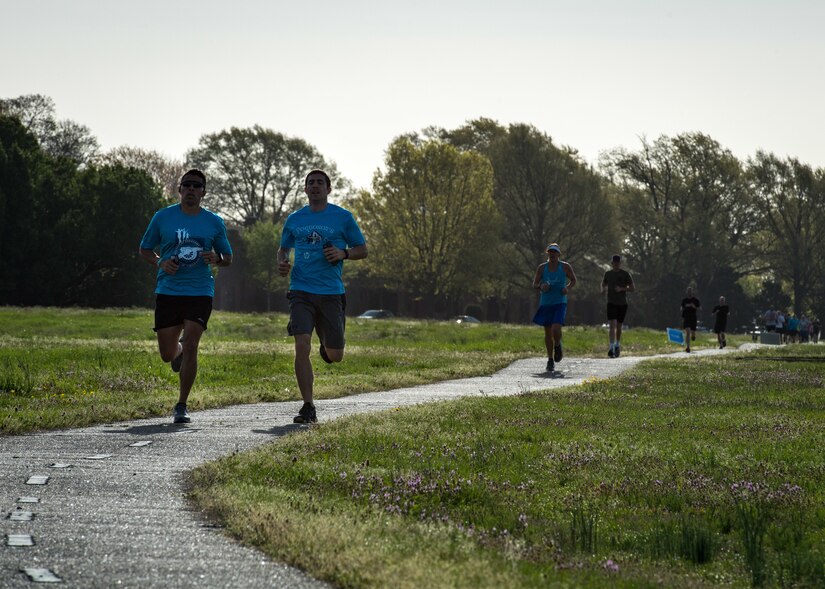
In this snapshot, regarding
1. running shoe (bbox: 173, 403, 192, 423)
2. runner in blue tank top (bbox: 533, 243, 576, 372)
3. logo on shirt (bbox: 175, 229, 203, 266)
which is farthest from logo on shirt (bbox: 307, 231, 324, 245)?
runner in blue tank top (bbox: 533, 243, 576, 372)

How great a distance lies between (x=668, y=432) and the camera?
10312 mm

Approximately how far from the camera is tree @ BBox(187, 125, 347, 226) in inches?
3221

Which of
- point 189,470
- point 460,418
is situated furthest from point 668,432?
point 189,470

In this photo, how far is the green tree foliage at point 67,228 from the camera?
169ft

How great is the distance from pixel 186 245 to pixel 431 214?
52215 millimetres

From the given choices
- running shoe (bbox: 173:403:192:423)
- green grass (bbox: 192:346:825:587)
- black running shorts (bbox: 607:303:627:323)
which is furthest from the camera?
black running shorts (bbox: 607:303:627:323)

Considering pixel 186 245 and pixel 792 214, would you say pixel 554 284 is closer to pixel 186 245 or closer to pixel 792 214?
pixel 186 245

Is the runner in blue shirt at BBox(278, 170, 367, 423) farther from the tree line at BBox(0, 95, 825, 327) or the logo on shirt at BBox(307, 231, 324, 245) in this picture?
the tree line at BBox(0, 95, 825, 327)

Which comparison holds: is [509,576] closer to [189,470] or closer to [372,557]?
[372,557]

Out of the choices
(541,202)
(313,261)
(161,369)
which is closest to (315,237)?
(313,261)

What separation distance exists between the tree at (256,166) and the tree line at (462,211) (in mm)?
101

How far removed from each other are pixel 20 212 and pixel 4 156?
2313 mm

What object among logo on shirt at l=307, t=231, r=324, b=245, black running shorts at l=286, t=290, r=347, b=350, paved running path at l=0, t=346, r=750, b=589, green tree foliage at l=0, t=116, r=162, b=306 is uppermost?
green tree foliage at l=0, t=116, r=162, b=306

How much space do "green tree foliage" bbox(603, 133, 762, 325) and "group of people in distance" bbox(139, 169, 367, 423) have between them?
60358mm
